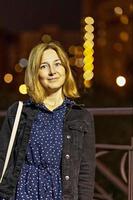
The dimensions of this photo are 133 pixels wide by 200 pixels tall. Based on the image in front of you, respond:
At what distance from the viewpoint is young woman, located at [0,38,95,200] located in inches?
118

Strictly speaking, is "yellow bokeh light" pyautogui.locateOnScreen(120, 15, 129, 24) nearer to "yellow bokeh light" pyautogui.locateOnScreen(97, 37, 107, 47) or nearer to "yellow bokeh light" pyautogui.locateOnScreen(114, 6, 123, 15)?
"yellow bokeh light" pyautogui.locateOnScreen(114, 6, 123, 15)

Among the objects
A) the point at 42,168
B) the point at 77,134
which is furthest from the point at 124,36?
the point at 42,168

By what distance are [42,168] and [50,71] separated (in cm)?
52

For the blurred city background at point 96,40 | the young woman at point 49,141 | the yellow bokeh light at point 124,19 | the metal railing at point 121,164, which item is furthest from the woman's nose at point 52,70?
the yellow bokeh light at point 124,19

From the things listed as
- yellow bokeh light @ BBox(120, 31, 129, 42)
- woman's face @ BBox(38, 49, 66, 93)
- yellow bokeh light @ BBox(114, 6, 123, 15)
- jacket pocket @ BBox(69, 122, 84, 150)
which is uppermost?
yellow bokeh light @ BBox(120, 31, 129, 42)

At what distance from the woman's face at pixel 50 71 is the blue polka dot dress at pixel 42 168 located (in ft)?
0.79

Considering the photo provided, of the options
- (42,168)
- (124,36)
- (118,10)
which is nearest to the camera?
(42,168)

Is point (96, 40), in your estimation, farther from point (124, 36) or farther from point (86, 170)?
point (86, 170)

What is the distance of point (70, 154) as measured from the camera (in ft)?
9.93

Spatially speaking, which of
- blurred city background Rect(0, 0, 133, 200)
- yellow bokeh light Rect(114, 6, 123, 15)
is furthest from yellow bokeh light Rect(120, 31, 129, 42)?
yellow bokeh light Rect(114, 6, 123, 15)

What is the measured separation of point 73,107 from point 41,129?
229mm

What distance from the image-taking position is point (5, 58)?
35.9 feet

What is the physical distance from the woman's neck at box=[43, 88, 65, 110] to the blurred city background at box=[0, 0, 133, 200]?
429 centimetres

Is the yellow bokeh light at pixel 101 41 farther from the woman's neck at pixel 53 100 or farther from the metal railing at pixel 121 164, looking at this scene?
the woman's neck at pixel 53 100
